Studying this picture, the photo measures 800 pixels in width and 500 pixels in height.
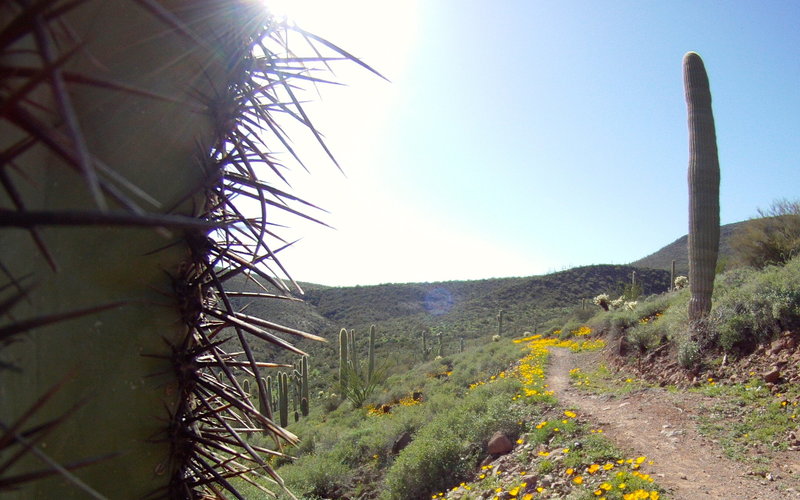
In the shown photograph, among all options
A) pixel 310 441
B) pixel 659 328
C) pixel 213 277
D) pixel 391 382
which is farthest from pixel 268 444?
pixel 213 277

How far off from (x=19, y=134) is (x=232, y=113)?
0.81 metres

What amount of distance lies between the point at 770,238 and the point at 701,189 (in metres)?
6.45

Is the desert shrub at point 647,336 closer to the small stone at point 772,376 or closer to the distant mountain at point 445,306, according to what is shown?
the small stone at point 772,376

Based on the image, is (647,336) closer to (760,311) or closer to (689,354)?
(689,354)

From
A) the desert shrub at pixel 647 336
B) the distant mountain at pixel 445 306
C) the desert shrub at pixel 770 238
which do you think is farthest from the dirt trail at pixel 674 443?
the distant mountain at pixel 445 306

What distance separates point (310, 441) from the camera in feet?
39.4

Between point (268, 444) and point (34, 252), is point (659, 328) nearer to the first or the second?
point (268, 444)

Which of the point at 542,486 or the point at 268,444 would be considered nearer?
the point at 542,486

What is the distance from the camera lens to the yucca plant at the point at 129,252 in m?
0.97

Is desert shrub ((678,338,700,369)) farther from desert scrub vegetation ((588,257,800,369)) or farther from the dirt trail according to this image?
the dirt trail

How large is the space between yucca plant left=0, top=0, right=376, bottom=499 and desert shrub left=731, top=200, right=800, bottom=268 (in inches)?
620

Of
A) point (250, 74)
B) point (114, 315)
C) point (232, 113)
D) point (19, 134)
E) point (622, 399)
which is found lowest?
point (622, 399)

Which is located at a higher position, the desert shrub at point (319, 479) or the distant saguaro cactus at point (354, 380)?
the distant saguaro cactus at point (354, 380)

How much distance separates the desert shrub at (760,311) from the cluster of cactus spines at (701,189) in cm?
105
